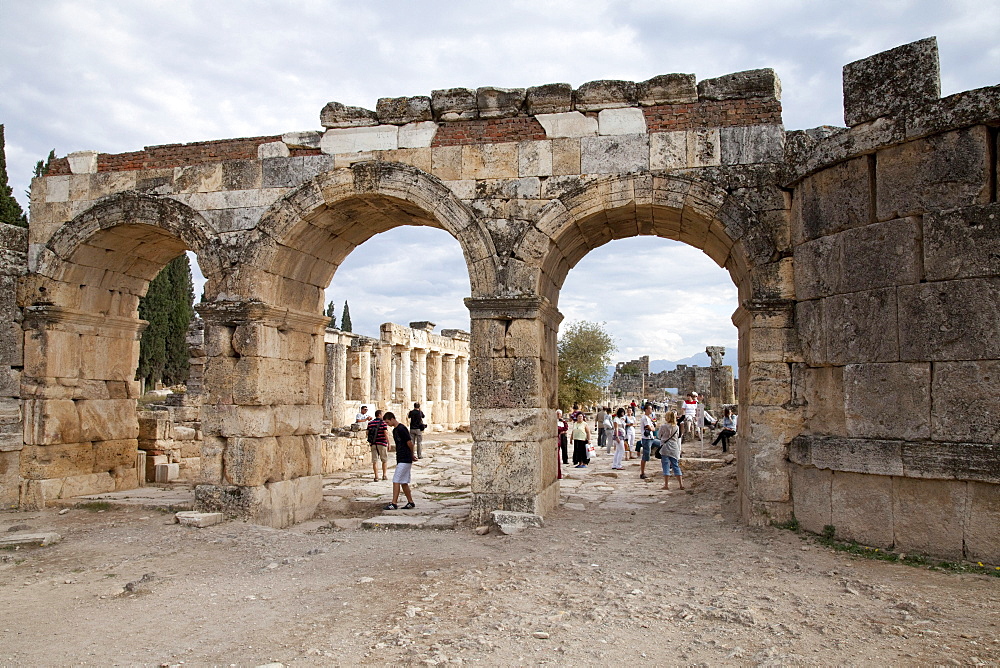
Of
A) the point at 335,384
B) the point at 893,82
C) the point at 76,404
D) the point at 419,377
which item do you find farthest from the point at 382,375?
the point at 893,82

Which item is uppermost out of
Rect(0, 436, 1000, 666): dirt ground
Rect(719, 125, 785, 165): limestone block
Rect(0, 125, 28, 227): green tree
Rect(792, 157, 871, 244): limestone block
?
Rect(0, 125, 28, 227): green tree

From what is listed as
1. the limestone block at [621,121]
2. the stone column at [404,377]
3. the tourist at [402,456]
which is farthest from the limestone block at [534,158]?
the stone column at [404,377]

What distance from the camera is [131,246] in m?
9.84

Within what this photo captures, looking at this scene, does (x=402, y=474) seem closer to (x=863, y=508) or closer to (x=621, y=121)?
(x=621, y=121)

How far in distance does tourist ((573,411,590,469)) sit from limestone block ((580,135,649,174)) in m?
7.16

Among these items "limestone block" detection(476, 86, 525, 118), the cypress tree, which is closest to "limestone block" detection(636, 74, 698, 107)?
"limestone block" detection(476, 86, 525, 118)

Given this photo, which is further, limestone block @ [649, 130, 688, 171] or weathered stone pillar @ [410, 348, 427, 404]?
weathered stone pillar @ [410, 348, 427, 404]

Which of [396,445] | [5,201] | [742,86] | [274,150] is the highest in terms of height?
[5,201]

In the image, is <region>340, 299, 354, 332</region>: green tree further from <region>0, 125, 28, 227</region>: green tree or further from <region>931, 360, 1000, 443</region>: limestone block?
<region>931, 360, 1000, 443</region>: limestone block

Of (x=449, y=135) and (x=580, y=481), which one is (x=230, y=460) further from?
(x=580, y=481)

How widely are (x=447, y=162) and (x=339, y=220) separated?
169 cm

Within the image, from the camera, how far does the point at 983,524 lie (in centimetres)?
578

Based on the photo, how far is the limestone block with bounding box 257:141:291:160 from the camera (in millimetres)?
8695

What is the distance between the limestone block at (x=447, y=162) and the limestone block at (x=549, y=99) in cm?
96
